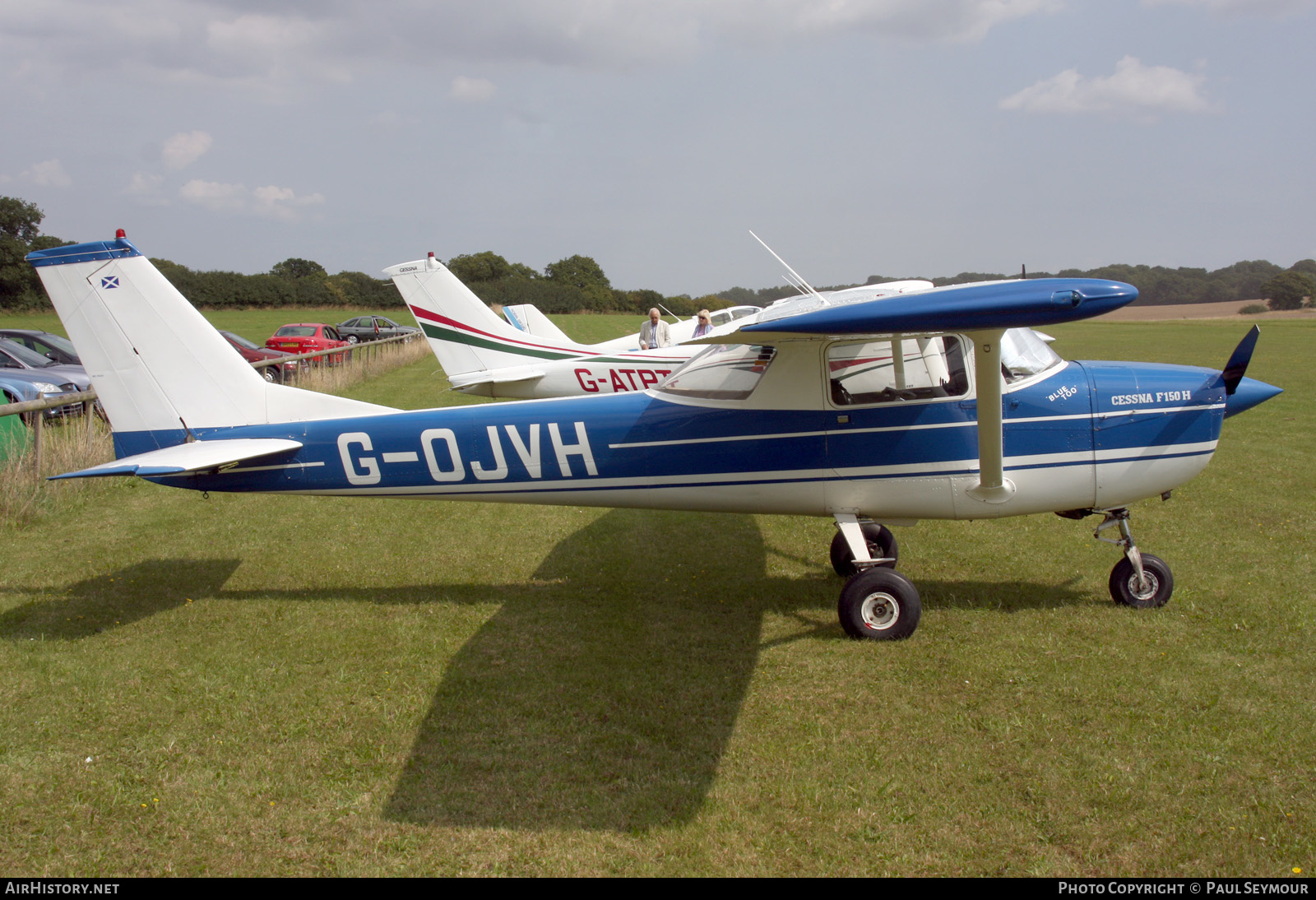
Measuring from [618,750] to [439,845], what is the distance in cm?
100

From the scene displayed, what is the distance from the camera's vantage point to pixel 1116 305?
3656 mm

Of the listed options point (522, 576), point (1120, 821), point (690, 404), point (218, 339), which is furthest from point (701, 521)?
point (1120, 821)

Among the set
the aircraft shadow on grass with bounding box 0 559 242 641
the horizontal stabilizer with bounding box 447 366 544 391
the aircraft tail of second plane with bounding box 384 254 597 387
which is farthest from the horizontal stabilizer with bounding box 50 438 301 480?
the aircraft tail of second plane with bounding box 384 254 597 387

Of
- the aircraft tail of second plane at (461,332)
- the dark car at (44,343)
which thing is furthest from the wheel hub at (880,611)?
the dark car at (44,343)

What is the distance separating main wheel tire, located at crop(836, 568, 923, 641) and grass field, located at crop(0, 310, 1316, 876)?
11cm

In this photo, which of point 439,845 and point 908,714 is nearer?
point 439,845

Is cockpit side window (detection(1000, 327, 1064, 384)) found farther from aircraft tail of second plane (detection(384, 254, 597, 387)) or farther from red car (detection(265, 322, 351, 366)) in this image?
red car (detection(265, 322, 351, 366))

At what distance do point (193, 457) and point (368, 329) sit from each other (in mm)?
38203

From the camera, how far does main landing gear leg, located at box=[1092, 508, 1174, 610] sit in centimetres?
559

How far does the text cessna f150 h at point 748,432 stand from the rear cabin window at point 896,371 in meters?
0.01

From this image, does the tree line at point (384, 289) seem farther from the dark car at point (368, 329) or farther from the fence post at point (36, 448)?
the fence post at point (36, 448)

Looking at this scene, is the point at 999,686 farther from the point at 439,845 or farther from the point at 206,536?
the point at 206,536

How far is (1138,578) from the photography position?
5.61 meters

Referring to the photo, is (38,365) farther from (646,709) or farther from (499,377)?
(646,709)
